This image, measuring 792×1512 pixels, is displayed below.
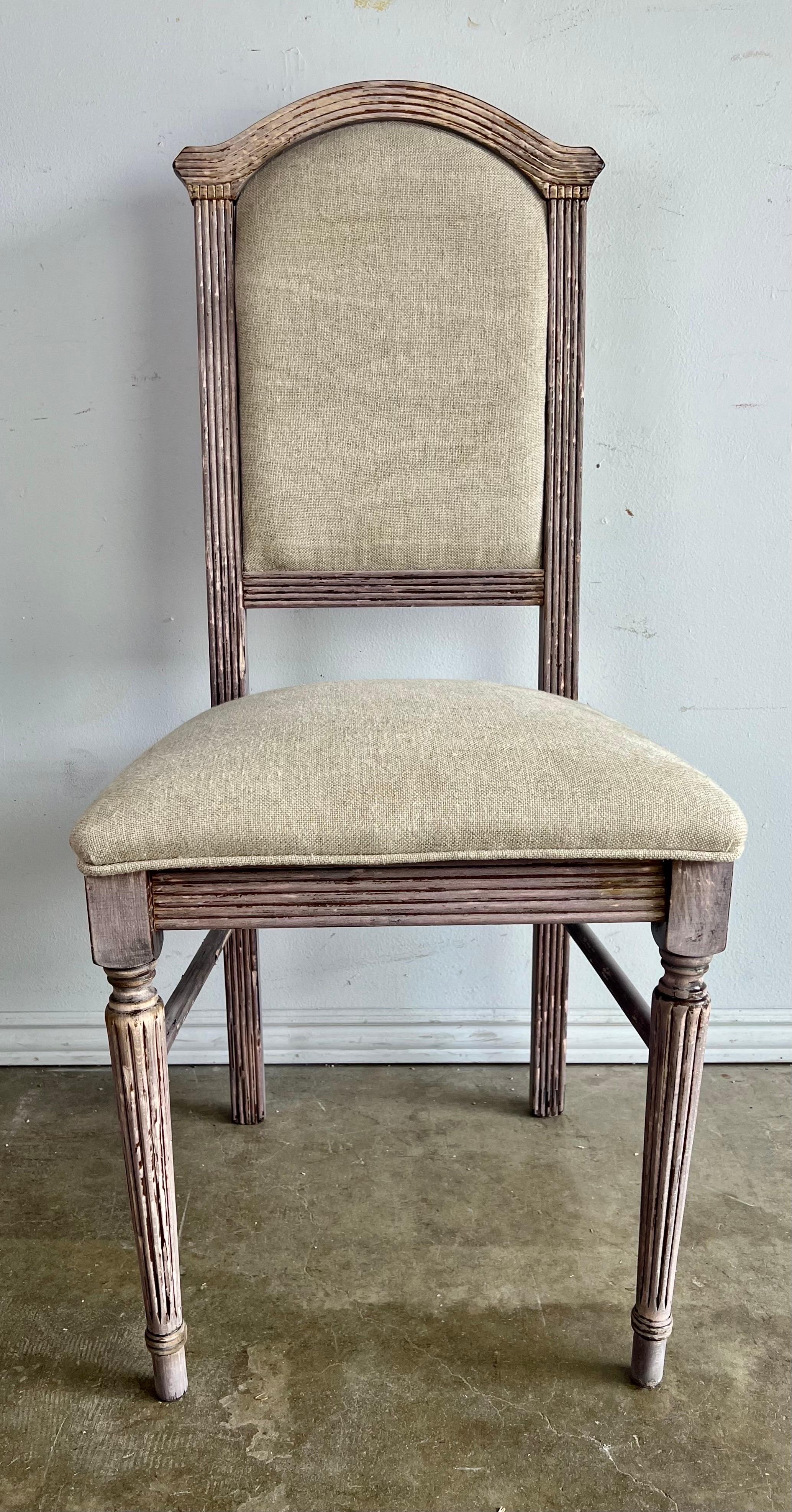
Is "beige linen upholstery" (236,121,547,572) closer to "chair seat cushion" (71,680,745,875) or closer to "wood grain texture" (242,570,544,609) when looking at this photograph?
"wood grain texture" (242,570,544,609)

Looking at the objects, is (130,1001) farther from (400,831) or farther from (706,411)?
(706,411)

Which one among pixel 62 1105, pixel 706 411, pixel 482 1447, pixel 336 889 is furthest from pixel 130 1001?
pixel 706 411

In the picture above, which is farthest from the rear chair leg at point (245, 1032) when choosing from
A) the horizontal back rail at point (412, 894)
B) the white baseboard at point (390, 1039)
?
the horizontal back rail at point (412, 894)

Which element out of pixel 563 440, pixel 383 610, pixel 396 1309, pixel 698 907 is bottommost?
pixel 396 1309

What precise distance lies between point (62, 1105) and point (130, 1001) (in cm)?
64

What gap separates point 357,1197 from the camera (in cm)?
118

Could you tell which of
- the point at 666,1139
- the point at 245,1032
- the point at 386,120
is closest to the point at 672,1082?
the point at 666,1139

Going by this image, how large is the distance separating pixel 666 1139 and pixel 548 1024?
1.46 ft

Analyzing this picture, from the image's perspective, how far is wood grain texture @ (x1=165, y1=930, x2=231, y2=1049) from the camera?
2.98ft

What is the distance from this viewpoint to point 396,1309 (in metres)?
1.00

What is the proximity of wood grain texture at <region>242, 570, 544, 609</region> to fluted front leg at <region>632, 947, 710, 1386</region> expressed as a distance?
49 centimetres

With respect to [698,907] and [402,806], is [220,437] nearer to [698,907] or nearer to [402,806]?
[402,806]

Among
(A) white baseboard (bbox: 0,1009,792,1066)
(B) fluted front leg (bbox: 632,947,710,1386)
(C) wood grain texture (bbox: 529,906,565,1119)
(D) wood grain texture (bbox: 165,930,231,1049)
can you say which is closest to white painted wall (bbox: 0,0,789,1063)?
(A) white baseboard (bbox: 0,1009,792,1066)

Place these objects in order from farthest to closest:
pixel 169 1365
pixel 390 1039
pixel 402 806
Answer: pixel 390 1039
pixel 169 1365
pixel 402 806
